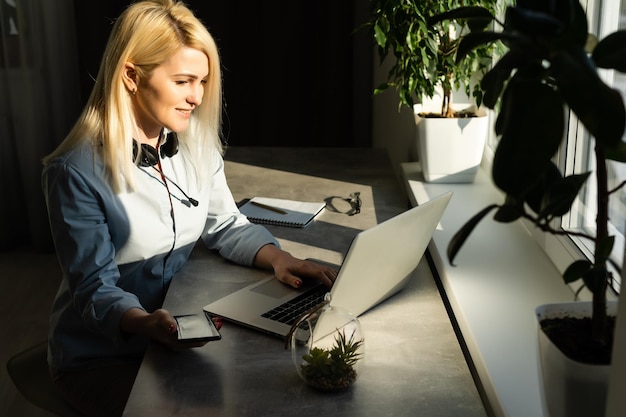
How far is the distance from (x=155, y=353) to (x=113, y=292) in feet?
0.84

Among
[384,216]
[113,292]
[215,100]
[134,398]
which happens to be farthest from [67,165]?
[384,216]

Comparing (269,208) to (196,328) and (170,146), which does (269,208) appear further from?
(196,328)

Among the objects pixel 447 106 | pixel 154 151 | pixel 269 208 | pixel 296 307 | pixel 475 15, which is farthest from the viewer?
pixel 447 106

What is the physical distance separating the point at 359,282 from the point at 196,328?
1.01 ft

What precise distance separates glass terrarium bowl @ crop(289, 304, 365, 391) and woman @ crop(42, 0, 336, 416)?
352mm

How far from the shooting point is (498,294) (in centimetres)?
177

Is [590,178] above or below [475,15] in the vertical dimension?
below

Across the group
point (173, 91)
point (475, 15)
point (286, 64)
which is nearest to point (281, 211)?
point (173, 91)

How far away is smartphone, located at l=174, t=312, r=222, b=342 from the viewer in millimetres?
1479

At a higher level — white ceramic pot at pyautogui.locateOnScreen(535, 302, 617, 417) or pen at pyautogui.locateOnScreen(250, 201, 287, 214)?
white ceramic pot at pyautogui.locateOnScreen(535, 302, 617, 417)

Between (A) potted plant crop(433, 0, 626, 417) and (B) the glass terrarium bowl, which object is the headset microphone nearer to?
(B) the glass terrarium bowl

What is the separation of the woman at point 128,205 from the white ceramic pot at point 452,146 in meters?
0.65

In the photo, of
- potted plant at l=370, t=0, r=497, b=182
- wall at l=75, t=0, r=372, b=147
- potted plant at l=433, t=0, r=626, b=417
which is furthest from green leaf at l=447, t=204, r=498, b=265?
wall at l=75, t=0, r=372, b=147

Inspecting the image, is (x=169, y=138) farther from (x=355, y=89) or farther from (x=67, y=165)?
(x=355, y=89)
